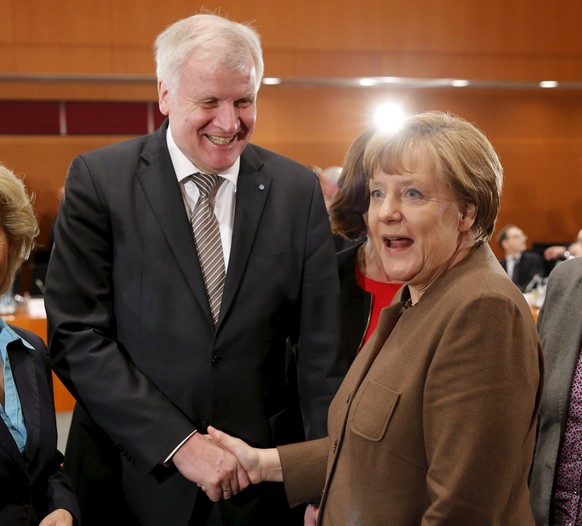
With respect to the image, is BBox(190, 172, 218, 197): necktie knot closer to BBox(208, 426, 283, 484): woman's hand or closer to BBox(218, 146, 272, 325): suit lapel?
BBox(218, 146, 272, 325): suit lapel

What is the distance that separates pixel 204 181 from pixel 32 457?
0.77m

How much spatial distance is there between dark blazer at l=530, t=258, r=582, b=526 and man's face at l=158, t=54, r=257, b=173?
912 mm

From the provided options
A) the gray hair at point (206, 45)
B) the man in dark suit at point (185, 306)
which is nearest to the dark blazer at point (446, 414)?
the man in dark suit at point (185, 306)

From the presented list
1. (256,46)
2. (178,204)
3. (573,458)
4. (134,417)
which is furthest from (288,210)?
(573,458)

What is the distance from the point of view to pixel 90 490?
1.94 metres

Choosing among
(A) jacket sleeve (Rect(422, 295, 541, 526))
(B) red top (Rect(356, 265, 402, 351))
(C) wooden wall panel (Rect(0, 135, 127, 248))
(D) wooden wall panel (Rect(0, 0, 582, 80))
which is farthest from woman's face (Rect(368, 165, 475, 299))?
(C) wooden wall panel (Rect(0, 135, 127, 248))

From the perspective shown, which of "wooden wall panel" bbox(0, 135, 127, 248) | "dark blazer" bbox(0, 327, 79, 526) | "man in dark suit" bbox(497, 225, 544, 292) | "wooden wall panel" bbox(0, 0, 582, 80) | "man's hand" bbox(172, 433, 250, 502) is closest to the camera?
"dark blazer" bbox(0, 327, 79, 526)

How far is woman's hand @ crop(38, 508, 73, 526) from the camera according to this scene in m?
1.69

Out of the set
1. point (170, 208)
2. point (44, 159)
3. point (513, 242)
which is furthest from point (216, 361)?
point (44, 159)

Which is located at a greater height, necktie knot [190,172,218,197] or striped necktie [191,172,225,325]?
necktie knot [190,172,218,197]

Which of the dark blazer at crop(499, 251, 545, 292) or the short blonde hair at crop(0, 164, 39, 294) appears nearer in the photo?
the short blonde hair at crop(0, 164, 39, 294)

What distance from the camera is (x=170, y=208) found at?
6.11 ft

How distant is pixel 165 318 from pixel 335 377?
465 millimetres

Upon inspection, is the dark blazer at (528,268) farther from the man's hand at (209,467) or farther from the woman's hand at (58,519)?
the woman's hand at (58,519)
